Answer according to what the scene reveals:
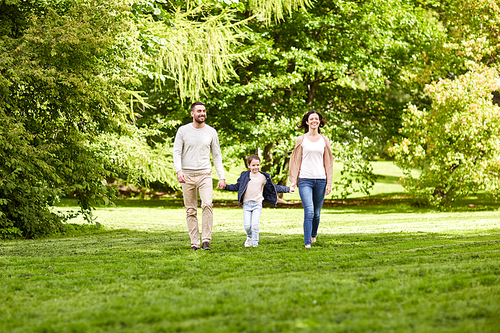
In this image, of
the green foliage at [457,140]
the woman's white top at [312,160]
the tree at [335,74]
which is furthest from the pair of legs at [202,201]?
the tree at [335,74]

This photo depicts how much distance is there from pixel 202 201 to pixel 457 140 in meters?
14.1

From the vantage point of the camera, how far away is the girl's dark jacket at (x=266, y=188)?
8.08m

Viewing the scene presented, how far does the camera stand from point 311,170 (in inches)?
322

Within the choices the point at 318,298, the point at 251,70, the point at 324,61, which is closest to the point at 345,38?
the point at 324,61

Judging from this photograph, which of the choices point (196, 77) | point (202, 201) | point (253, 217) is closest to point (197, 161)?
point (202, 201)

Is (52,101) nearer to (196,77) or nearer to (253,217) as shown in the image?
(253,217)

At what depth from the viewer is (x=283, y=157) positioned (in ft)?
75.2

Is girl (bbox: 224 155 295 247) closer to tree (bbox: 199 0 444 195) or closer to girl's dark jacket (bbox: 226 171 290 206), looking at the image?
girl's dark jacket (bbox: 226 171 290 206)

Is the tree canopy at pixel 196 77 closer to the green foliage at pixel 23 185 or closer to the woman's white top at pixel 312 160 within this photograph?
the green foliage at pixel 23 185

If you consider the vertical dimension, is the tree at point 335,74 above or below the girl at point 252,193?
above

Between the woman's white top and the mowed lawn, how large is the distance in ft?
3.54

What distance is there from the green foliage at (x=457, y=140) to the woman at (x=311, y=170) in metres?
11.9

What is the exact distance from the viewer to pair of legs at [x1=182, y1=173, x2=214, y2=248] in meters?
7.80

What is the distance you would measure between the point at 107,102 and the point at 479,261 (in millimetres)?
8635
